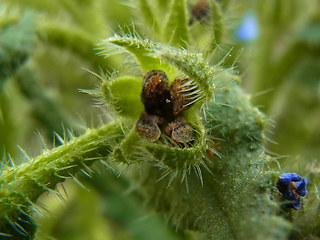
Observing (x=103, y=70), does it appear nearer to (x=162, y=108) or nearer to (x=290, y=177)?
(x=162, y=108)

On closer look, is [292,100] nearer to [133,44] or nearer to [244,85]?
[244,85]

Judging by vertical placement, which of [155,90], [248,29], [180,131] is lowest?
[248,29]

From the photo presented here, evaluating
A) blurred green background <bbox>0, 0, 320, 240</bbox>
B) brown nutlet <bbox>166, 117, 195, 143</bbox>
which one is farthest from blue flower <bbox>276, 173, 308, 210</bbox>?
blurred green background <bbox>0, 0, 320, 240</bbox>

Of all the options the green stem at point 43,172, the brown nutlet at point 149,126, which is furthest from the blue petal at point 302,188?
the green stem at point 43,172

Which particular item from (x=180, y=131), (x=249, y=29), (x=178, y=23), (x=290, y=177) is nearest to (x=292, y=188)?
(x=290, y=177)

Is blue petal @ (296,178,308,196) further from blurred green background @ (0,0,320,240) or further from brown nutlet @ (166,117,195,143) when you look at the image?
blurred green background @ (0,0,320,240)

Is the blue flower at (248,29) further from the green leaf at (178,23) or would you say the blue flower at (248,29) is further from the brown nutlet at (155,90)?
the brown nutlet at (155,90)
